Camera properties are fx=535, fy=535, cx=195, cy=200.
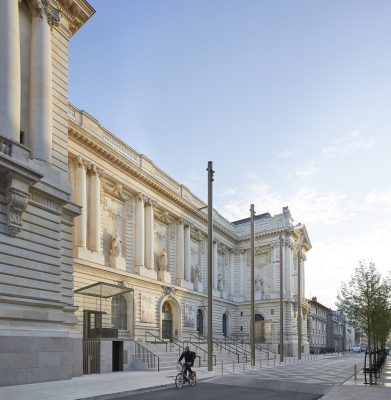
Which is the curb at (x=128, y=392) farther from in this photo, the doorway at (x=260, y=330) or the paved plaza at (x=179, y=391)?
the doorway at (x=260, y=330)

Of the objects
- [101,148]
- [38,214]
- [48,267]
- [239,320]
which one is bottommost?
[239,320]

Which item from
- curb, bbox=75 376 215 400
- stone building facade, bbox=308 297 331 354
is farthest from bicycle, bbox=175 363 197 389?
stone building facade, bbox=308 297 331 354

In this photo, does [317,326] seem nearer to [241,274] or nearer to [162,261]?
[241,274]

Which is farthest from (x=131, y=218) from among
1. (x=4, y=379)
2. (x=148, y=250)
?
(x=4, y=379)

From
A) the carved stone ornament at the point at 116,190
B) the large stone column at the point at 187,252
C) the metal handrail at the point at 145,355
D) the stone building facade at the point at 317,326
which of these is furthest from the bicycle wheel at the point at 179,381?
the stone building facade at the point at 317,326

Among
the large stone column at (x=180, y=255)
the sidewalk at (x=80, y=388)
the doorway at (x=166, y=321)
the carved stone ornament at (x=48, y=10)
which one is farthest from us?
the large stone column at (x=180, y=255)

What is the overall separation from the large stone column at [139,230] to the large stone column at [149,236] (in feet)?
4.17

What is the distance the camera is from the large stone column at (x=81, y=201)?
39406mm

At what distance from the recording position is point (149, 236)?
165 feet

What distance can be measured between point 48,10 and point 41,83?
3915mm

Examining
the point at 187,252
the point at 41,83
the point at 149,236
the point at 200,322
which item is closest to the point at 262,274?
the point at 200,322

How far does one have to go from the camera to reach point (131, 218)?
48.4 metres

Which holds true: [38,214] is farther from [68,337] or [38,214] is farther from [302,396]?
[302,396]

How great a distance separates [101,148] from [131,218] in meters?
8.27
